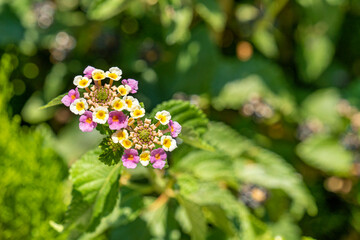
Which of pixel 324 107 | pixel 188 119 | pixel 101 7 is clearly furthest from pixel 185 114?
pixel 324 107

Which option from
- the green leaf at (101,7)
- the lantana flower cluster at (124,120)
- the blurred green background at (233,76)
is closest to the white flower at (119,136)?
the lantana flower cluster at (124,120)

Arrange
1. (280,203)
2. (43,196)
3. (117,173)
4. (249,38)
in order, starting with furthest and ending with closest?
(249,38)
(280,203)
(43,196)
(117,173)

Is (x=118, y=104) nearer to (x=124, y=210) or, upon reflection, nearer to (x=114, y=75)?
(x=114, y=75)

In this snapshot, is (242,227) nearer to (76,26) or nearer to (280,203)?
(280,203)

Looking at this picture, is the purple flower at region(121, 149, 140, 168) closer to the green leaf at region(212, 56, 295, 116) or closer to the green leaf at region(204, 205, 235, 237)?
the green leaf at region(204, 205, 235, 237)

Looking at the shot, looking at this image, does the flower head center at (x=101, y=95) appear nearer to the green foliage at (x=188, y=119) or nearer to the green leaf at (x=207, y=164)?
the green foliage at (x=188, y=119)

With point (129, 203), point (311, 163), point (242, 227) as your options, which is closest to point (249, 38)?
point (311, 163)
